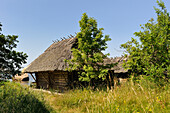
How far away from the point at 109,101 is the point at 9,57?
13.5m

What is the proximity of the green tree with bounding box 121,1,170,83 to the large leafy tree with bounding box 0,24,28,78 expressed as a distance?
→ 11636 millimetres

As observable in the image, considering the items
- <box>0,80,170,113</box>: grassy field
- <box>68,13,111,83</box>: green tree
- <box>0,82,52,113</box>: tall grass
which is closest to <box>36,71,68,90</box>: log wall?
<box>68,13,111,83</box>: green tree

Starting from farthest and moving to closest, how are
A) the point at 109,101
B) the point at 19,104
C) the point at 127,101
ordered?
1. the point at 19,104
2. the point at 127,101
3. the point at 109,101

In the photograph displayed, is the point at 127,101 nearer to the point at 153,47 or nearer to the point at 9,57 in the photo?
→ the point at 153,47

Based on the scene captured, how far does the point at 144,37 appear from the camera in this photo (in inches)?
253

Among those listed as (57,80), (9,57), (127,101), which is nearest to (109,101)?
(127,101)

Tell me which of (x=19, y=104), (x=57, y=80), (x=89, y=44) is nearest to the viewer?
(x=19, y=104)

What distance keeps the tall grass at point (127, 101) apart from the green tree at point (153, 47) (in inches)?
46.7

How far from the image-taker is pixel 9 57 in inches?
536

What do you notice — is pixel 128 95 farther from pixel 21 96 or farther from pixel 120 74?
pixel 120 74

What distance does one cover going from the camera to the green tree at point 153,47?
576 centimetres

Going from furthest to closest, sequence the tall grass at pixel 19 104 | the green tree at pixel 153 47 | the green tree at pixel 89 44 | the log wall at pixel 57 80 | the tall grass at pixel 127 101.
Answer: the log wall at pixel 57 80
the green tree at pixel 89 44
the green tree at pixel 153 47
the tall grass at pixel 19 104
the tall grass at pixel 127 101

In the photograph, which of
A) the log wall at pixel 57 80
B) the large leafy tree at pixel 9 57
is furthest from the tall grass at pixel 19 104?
the large leafy tree at pixel 9 57

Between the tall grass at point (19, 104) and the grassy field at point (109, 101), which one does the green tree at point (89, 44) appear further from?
the tall grass at point (19, 104)
